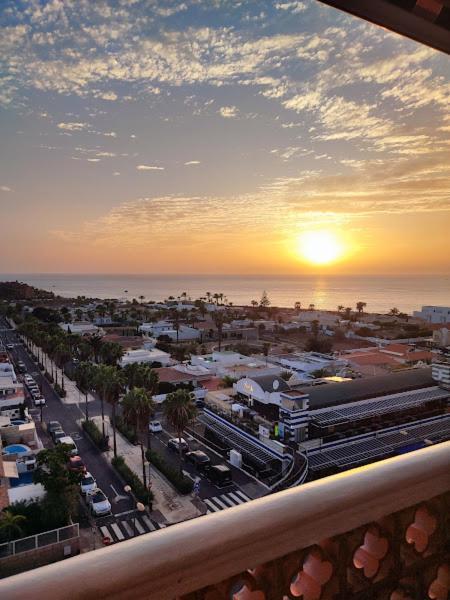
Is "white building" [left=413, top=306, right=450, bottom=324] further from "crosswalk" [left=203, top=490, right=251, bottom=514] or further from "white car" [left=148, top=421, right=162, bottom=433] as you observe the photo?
"crosswalk" [left=203, top=490, right=251, bottom=514]

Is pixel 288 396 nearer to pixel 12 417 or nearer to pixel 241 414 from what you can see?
pixel 241 414

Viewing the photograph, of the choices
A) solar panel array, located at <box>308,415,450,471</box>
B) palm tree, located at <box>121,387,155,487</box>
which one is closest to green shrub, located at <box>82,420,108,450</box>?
palm tree, located at <box>121,387,155,487</box>

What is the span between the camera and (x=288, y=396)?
15281 millimetres

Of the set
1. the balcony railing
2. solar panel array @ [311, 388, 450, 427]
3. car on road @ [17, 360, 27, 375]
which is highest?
the balcony railing

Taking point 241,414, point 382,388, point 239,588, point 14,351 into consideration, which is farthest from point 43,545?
point 14,351

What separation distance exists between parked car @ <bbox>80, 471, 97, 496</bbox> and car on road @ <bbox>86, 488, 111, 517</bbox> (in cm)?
17

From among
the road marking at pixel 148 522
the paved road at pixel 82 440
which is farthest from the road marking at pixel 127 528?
the paved road at pixel 82 440

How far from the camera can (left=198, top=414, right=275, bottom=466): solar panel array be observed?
48.5 feet

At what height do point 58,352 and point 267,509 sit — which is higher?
point 267,509

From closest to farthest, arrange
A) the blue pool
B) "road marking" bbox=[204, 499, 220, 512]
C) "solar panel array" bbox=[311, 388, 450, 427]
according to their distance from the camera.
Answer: "road marking" bbox=[204, 499, 220, 512] < the blue pool < "solar panel array" bbox=[311, 388, 450, 427]

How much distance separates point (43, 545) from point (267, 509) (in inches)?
426

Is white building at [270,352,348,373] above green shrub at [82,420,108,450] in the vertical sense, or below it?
above

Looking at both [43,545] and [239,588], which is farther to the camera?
[43,545]

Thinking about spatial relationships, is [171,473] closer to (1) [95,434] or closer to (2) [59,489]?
(2) [59,489]
